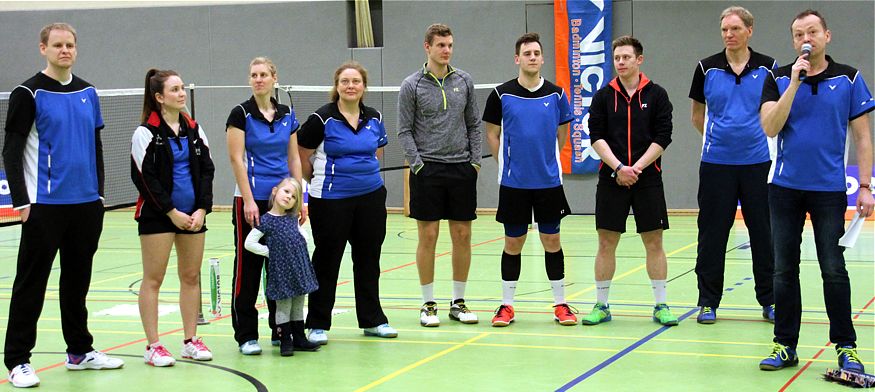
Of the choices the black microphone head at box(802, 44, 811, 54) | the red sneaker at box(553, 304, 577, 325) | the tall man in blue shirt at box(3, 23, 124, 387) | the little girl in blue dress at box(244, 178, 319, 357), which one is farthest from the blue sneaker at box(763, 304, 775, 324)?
the tall man in blue shirt at box(3, 23, 124, 387)

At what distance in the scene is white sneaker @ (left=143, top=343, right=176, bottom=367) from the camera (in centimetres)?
605

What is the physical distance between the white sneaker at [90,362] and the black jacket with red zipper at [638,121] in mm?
3422

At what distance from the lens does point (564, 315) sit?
7191 mm

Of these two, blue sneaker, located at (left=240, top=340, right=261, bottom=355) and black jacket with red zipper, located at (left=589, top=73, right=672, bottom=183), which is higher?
black jacket with red zipper, located at (left=589, top=73, right=672, bottom=183)

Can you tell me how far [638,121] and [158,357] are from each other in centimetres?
342

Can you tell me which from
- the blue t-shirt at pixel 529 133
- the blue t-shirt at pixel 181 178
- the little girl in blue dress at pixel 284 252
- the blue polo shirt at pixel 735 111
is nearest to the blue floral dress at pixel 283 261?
the little girl in blue dress at pixel 284 252

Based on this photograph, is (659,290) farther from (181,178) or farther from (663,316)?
(181,178)

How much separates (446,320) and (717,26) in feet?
31.4

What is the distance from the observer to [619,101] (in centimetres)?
709

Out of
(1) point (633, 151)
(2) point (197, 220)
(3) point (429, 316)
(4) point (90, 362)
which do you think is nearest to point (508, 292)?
(3) point (429, 316)

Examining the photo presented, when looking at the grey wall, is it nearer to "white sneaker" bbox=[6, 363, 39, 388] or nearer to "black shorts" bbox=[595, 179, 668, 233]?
"black shorts" bbox=[595, 179, 668, 233]

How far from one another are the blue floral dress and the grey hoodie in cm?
121

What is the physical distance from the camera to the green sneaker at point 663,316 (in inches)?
278

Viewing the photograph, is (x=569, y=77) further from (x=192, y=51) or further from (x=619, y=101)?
(x=619, y=101)
